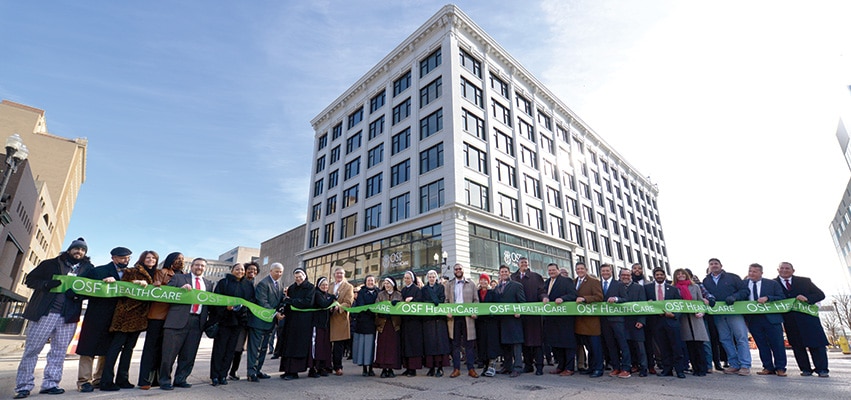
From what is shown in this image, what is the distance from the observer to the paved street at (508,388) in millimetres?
5188

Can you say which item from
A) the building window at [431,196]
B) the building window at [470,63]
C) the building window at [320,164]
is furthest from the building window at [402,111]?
the building window at [320,164]

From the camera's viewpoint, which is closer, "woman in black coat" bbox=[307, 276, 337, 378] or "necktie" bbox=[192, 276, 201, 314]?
"necktie" bbox=[192, 276, 201, 314]

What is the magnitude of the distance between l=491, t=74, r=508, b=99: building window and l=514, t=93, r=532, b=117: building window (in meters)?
1.36

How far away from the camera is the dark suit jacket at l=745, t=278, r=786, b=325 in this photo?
7.19 metres

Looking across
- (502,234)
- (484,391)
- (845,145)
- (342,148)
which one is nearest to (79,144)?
(342,148)

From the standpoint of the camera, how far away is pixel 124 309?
579cm

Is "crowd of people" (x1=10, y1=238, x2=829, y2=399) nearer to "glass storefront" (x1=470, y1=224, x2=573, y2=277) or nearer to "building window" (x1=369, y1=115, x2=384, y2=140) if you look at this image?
"glass storefront" (x1=470, y1=224, x2=573, y2=277)

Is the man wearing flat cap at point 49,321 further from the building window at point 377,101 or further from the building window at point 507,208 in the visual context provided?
the building window at point 377,101

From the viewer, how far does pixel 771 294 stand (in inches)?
289

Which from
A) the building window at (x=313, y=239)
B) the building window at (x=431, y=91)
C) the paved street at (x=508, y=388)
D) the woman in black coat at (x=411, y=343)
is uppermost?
the building window at (x=431, y=91)

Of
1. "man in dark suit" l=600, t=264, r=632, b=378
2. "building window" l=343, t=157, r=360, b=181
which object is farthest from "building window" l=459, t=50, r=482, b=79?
"man in dark suit" l=600, t=264, r=632, b=378

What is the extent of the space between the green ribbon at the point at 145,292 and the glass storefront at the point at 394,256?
17.2m

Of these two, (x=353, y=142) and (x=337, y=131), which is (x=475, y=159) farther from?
(x=337, y=131)

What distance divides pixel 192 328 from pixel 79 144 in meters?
76.2
